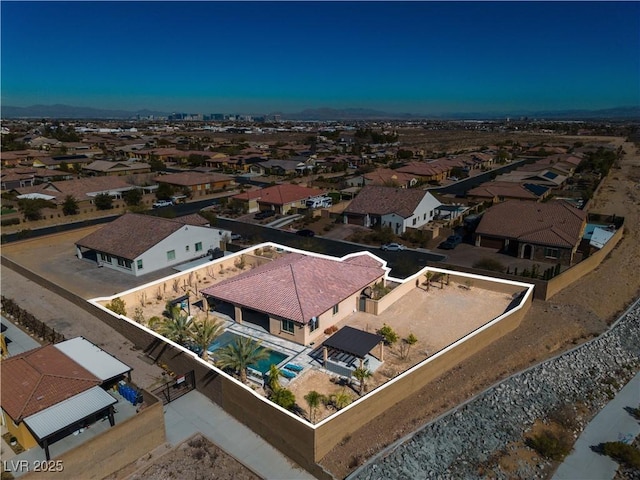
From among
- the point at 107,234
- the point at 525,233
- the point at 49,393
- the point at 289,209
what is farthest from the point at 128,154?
the point at 49,393

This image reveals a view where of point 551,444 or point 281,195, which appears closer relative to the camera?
point 551,444

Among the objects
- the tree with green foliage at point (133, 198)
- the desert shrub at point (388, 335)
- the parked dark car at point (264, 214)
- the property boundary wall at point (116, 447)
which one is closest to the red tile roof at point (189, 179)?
the tree with green foliage at point (133, 198)

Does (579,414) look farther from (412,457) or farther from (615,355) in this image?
(412,457)

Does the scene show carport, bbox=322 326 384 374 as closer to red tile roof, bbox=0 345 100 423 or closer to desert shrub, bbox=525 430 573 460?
desert shrub, bbox=525 430 573 460

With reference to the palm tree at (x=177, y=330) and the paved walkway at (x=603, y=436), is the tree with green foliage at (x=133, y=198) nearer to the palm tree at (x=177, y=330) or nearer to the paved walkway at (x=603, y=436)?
the palm tree at (x=177, y=330)

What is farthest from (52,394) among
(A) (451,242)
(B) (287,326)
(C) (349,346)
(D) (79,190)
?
(D) (79,190)

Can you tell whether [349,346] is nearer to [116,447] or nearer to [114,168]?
[116,447]
